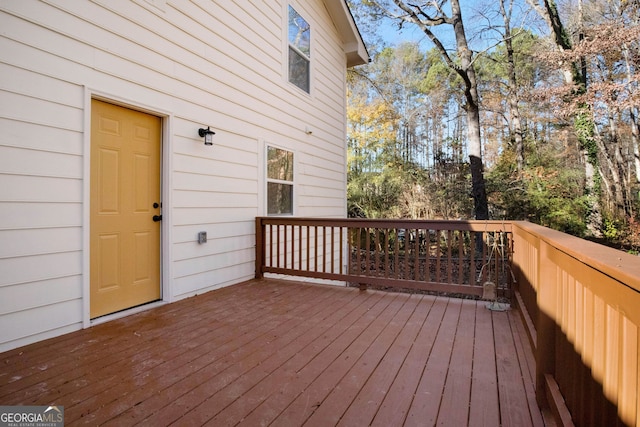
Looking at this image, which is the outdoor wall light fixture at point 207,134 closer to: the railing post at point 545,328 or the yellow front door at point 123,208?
the yellow front door at point 123,208

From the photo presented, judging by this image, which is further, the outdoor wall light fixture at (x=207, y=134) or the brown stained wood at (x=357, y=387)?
the outdoor wall light fixture at (x=207, y=134)

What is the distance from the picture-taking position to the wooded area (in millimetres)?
8641

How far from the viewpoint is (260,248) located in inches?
187

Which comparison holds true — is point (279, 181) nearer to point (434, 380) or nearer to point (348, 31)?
point (434, 380)

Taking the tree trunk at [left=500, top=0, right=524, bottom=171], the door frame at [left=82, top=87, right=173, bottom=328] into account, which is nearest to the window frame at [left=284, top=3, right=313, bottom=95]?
the door frame at [left=82, top=87, right=173, bottom=328]

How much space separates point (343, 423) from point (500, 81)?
56.5 feet

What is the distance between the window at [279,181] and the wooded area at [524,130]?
18.7 feet

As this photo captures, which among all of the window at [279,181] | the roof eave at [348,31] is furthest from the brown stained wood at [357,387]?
the roof eave at [348,31]

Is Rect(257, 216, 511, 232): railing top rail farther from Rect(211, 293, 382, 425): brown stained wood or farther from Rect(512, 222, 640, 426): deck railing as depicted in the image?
Rect(512, 222, 640, 426): deck railing

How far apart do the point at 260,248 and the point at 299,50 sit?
355 cm

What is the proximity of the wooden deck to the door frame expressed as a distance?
0.55ft

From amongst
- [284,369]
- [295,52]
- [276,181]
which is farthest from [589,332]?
[295,52]

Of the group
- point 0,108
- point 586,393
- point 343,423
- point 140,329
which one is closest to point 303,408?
point 343,423

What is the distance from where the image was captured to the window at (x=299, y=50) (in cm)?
571
